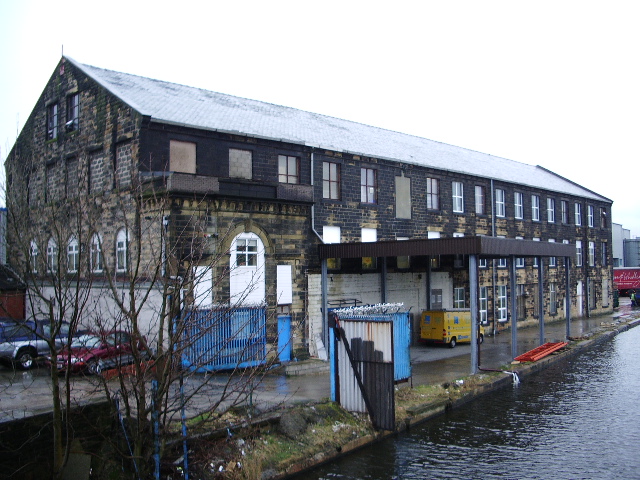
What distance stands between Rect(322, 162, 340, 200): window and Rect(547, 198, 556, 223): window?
19.9 m

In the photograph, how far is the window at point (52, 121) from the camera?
78.5 ft

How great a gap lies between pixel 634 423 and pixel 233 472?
33.8 feet

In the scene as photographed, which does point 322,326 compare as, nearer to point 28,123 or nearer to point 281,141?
point 281,141

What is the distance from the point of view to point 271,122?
23609 mm

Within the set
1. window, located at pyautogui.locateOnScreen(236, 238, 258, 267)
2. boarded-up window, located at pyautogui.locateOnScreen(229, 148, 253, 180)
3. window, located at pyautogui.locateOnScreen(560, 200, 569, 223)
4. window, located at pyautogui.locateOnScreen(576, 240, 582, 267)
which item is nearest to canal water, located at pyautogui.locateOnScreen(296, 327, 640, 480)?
window, located at pyautogui.locateOnScreen(236, 238, 258, 267)

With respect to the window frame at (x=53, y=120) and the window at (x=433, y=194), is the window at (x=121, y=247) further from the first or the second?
the window at (x=433, y=194)

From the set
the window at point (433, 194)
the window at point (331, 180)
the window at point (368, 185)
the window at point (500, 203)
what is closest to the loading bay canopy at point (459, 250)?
the window at point (331, 180)

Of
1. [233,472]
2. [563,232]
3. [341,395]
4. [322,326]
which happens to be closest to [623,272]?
[563,232]

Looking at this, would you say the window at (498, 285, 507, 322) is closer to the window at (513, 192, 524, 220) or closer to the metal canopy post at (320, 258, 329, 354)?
the window at (513, 192, 524, 220)

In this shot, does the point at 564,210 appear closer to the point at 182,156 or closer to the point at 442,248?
the point at 442,248

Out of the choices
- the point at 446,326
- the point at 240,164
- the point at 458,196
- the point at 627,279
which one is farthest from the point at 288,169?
the point at 627,279

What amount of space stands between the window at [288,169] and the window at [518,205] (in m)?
16.9

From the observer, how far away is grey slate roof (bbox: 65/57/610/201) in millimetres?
20375

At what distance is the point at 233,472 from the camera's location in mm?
10055
